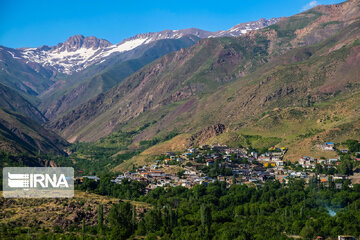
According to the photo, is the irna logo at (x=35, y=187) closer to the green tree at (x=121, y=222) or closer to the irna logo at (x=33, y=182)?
the irna logo at (x=33, y=182)

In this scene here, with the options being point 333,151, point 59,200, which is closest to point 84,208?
point 59,200

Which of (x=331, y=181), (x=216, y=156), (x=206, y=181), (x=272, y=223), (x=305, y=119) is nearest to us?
(x=272, y=223)

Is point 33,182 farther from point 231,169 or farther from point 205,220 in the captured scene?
point 231,169

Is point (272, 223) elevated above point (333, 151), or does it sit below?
below

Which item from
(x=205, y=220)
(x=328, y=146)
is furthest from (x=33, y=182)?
(x=328, y=146)

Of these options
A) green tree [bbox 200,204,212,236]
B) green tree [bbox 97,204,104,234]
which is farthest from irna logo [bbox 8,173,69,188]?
green tree [bbox 200,204,212,236]

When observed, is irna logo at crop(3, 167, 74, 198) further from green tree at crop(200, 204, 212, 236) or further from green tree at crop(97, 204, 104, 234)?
green tree at crop(200, 204, 212, 236)

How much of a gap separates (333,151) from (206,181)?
149ft

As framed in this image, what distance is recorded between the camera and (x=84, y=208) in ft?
329

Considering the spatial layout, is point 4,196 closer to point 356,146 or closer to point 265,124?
point 356,146

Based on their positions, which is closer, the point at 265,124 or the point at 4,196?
the point at 4,196

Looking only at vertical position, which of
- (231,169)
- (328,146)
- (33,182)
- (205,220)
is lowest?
(205,220)

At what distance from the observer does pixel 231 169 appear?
15250 cm

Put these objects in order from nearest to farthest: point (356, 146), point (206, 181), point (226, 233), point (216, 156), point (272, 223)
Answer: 1. point (226, 233)
2. point (272, 223)
3. point (206, 181)
4. point (356, 146)
5. point (216, 156)
